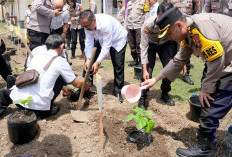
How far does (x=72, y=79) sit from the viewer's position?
3.14m

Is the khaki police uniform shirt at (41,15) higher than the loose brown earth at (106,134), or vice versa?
the khaki police uniform shirt at (41,15)

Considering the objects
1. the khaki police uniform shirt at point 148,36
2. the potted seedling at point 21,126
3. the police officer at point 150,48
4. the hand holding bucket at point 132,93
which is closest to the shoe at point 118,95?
the police officer at point 150,48

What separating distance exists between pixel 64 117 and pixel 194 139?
6.66ft

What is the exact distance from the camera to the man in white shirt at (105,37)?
341 cm

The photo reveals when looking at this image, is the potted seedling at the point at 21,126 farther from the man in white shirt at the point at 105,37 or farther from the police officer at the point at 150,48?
the police officer at the point at 150,48

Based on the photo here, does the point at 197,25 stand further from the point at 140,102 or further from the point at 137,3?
the point at 137,3

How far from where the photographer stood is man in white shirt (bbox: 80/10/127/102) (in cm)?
341

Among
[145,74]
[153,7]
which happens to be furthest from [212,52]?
[153,7]

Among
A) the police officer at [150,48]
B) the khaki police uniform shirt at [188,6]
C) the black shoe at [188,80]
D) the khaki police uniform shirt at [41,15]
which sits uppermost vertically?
the khaki police uniform shirt at [188,6]

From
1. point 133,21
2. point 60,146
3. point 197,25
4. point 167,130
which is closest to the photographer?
point 197,25

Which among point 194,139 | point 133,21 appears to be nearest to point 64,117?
point 194,139

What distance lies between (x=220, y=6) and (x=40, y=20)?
3882 mm

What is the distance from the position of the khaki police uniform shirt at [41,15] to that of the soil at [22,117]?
101 inches

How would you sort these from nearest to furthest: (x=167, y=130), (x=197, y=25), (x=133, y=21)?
(x=197, y=25) → (x=167, y=130) → (x=133, y=21)
